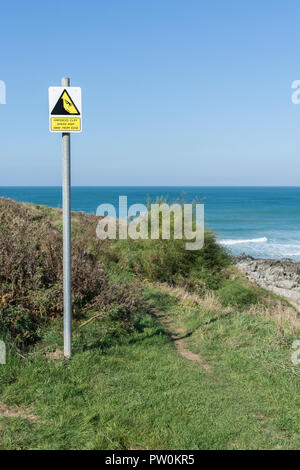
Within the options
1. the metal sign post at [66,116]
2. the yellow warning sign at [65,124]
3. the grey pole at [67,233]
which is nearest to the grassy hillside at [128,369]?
the grey pole at [67,233]

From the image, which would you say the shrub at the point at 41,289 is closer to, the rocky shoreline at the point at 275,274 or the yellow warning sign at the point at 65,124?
the yellow warning sign at the point at 65,124

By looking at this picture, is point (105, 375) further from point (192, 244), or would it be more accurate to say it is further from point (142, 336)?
point (192, 244)

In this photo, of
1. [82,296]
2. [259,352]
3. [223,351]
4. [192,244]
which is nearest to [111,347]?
[82,296]

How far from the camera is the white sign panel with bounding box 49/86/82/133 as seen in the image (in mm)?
5262

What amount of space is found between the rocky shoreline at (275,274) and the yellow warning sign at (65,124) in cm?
1710

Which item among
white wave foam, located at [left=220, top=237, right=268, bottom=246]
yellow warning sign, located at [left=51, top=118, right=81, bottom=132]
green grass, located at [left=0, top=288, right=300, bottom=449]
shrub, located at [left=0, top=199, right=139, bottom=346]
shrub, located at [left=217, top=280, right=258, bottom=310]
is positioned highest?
yellow warning sign, located at [left=51, top=118, right=81, bottom=132]

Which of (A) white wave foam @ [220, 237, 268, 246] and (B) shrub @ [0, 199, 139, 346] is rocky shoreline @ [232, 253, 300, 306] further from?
(B) shrub @ [0, 199, 139, 346]

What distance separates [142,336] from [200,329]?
144 centimetres

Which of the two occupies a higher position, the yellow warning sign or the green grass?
the yellow warning sign

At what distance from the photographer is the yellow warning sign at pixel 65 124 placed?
5.33 m

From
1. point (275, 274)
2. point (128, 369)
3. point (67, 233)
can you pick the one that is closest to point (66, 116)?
point (67, 233)

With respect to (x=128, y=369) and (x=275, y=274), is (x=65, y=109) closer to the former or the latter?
(x=128, y=369)

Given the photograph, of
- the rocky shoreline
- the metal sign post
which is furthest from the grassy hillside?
the rocky shoreline

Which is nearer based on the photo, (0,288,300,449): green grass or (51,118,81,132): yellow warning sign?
(0,288,300,449): green grass
